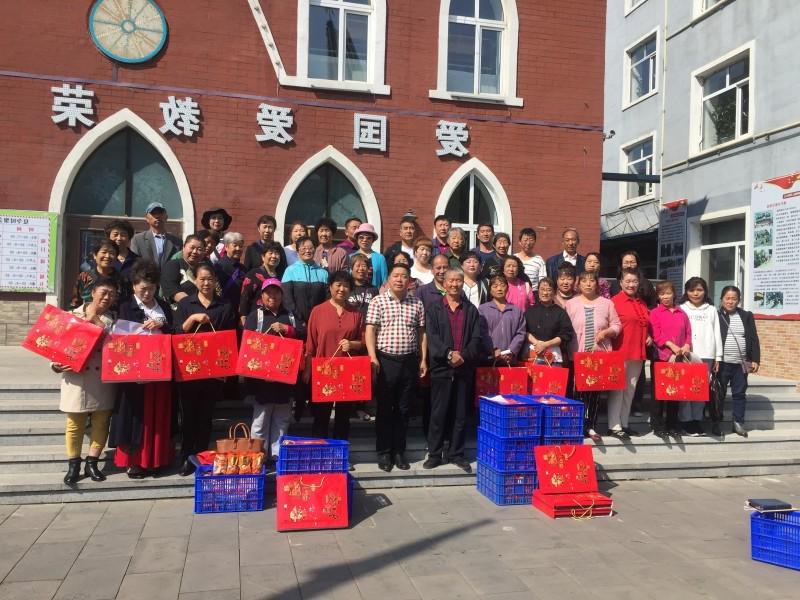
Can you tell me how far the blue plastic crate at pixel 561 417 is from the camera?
227 inches

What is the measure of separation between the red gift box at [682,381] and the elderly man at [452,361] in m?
2.21

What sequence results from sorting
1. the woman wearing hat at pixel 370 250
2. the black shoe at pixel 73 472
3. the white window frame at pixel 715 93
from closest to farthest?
the black shoe at pixel 73 472 → the woman wearing hat at pixel 370 250 → the white window frame at pixel 715 93

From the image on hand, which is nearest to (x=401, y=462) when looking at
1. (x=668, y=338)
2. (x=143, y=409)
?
(x=143, y=409)

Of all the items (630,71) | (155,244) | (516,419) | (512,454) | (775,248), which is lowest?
(512,454)

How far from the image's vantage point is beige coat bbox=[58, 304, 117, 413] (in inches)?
207

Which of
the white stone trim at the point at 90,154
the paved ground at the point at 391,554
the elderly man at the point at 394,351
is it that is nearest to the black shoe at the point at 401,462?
the elderly man at the point at 394,351

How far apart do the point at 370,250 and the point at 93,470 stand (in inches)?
142

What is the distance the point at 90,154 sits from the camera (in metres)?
9.40

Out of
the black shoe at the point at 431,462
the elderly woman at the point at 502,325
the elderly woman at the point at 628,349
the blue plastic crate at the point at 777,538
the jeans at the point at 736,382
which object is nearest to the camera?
the blue plastic crate at the point at 777,538

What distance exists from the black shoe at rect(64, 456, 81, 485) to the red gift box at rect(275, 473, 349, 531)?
1.83 m

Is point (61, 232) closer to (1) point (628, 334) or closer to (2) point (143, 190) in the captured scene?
(2) point (143, 190)

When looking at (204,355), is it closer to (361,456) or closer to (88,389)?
(88,389)

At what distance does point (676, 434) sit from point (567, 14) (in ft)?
24.8

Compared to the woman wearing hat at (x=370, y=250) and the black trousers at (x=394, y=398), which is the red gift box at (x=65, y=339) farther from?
the woman wearing hat at (x=370, y=250)
